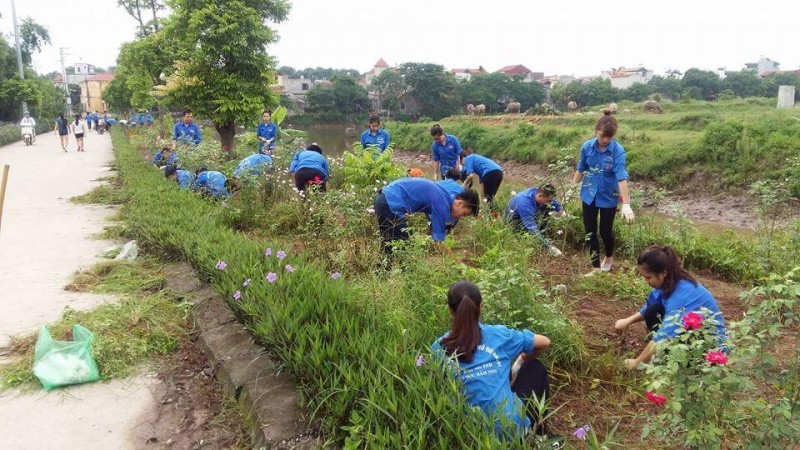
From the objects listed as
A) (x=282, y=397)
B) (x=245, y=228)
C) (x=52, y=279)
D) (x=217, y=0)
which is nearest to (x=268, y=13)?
(x=217, y=0)

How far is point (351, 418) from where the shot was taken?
2.17 m

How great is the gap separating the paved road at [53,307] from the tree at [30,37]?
34200 mm

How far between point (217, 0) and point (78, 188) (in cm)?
459

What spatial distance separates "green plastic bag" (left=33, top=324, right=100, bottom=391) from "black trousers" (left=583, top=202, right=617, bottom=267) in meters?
3.97

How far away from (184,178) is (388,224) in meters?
4.63

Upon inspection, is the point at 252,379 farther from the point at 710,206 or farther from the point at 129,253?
the point at 710,206

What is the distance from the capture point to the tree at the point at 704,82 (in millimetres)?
51625

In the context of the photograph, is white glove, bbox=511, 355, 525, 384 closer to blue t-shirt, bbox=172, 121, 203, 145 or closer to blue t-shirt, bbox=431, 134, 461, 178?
blue t-shirt, bbox=431, 134, 461, 178

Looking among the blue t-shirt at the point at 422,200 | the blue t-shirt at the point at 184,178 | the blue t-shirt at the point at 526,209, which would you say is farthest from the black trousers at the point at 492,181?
the blue t-shirt at the point at 184,178

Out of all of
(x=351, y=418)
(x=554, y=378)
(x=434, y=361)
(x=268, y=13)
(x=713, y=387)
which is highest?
(x=268, y=13)

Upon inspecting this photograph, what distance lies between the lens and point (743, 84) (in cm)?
5181

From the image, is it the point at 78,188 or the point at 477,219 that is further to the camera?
the point at 78,188

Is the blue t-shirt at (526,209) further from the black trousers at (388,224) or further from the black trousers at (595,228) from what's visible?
the black trousers at (388,224)

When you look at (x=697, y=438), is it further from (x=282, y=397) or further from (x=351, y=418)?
(x=282, y=397)
